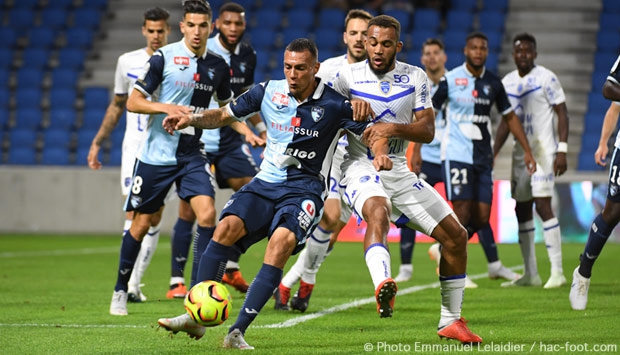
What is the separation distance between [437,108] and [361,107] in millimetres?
4090

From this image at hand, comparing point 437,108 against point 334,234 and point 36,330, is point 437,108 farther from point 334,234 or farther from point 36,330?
point 36,330

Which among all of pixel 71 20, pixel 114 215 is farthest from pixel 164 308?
pixel 71 20

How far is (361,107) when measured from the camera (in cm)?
641

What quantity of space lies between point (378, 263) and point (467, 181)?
452cm

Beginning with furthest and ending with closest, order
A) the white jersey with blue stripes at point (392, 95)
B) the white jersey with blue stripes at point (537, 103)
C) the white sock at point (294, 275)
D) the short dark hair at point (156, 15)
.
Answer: the white jersey with blue stripes at point (537, 103), the short dark hair at point (156, 15), the white sock at point (294, 275), the white jersey with blue stripes at point (392, 95)

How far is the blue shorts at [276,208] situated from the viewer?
6242 mm

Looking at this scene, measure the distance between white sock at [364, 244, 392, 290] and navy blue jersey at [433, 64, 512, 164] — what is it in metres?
4.42

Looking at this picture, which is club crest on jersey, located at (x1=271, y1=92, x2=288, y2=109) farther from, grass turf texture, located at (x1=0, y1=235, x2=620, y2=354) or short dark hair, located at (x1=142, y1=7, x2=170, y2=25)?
short dark hair, located at (x1=142, y1=7, x2=170, y2=25)

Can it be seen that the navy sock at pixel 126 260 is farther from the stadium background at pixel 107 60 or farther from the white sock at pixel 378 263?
the stadium background at pixel 107 60

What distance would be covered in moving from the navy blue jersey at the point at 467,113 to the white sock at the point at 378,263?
4423 millimetres

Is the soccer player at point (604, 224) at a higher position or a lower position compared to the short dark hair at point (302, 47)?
lower

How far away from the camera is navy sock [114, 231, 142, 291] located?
7.99m

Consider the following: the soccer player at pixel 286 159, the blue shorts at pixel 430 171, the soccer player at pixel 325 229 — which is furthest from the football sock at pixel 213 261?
the blue shorts at pixel 430 171

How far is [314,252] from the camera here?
8.29m
